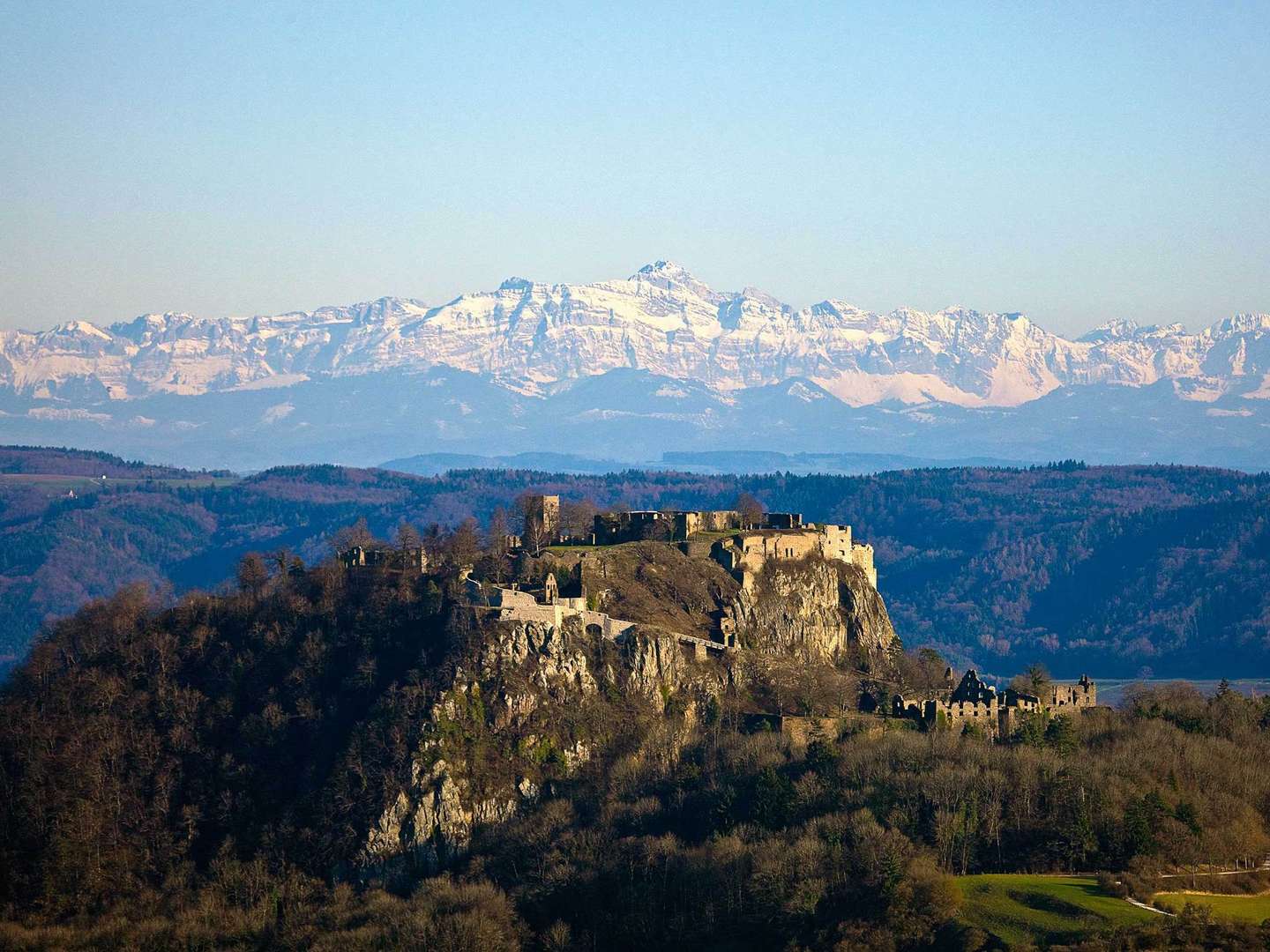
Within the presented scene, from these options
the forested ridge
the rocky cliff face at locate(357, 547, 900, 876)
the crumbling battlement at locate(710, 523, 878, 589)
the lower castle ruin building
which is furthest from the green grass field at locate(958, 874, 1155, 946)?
the crumbling battlement at locate(710, 523, 878, 589)

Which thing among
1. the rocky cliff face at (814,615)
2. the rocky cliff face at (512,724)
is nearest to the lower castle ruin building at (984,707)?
the rocky cliff face at (814,615)

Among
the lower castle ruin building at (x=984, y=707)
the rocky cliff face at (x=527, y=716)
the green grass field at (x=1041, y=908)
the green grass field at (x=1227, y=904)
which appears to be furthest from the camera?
the lower castle ruin building at (x=984, y=707)

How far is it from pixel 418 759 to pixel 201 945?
18.5 metres

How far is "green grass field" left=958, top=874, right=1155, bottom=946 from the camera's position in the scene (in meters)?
102

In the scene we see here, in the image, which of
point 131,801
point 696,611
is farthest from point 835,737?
point 131,801

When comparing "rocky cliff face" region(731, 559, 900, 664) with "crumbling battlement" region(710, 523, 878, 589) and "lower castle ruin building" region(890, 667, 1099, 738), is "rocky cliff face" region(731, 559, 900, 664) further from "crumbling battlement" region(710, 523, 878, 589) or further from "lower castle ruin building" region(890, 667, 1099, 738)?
"lower castle ruin building" region(890, 667, 1099, 738)

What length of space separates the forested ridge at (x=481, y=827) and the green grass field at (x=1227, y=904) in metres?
3.10

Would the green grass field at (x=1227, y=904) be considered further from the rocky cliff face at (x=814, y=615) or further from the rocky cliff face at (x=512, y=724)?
the rocky cliff face at (x=814, y=615)

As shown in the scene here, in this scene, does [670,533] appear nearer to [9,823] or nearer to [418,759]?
[418,759]

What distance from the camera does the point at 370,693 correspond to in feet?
435

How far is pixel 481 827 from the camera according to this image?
412ft

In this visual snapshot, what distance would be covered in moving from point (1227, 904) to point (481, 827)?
144 feet

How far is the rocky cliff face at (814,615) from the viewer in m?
146

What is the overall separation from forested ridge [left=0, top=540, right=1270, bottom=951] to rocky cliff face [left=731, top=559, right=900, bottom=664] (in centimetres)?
1187
